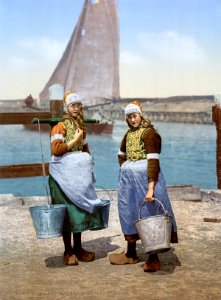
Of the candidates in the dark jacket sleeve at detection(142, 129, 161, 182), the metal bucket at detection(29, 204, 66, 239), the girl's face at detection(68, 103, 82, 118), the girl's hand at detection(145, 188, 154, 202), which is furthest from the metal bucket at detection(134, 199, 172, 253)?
the girl's face at detection(68, 103, 82, 118)

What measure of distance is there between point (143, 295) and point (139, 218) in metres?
0.77

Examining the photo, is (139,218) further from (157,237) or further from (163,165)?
(163,165)

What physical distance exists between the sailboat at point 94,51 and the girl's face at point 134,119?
51108 millimetres

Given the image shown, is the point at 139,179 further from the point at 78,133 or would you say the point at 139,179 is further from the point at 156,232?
the point at 78,133

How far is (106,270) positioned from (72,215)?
21.4 inches

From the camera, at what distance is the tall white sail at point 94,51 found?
5534 centimetres

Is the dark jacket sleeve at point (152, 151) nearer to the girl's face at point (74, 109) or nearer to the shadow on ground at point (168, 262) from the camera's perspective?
the girl's face at point (74, 109)

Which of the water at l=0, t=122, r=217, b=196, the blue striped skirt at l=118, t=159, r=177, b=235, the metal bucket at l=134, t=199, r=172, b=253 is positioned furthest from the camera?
the water at l=0, t=122, r=217, b=196

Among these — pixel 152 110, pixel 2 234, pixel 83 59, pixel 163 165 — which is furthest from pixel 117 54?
pixel 2 234

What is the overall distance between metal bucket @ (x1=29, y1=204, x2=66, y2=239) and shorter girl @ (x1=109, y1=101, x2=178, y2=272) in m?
0.59

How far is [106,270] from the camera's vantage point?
4.24 metres

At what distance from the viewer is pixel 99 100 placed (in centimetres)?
6062

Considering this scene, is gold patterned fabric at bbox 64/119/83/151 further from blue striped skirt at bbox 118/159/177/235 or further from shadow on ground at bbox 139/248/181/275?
shadow on ground at bbox 139/248/181/275

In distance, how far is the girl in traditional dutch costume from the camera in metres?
4.30
